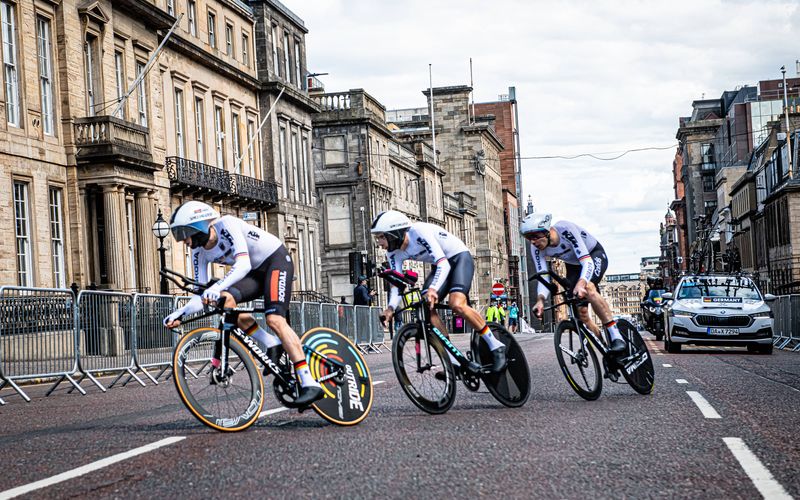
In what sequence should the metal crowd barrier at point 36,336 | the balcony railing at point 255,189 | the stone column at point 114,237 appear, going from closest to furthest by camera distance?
1. the metal crowd barrier at point 36,336
2. the stone column at point 114,237
3. the balcony railing at point 255,189

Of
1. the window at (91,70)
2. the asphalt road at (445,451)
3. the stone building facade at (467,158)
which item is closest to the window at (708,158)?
the stone building facade at (467,158)

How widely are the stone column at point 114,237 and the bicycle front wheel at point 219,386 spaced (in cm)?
2488

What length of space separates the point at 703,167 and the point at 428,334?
144 meters

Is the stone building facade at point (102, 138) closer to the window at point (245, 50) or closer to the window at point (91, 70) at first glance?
the window at point (91, 70)

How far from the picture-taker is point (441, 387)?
33.5 ft

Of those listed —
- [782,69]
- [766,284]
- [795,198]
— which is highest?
[782,69]

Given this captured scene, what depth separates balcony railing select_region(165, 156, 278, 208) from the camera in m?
40.2

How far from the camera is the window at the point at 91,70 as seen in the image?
3359cm

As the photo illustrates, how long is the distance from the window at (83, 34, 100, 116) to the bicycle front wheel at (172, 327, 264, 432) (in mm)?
25855

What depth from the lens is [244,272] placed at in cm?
891

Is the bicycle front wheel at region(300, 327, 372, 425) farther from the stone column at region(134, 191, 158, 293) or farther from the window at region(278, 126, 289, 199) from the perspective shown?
the window at region(278, 126, 289, 199)

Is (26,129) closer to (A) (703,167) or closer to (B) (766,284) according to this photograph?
(B) (766,284)

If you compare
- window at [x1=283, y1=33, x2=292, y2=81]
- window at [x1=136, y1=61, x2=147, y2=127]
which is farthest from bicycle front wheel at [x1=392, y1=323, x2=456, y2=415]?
window at [x1=283, y1=33, x2=292, y2=81]

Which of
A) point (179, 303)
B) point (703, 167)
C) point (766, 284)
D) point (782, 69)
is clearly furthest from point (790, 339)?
point (703, 167)
